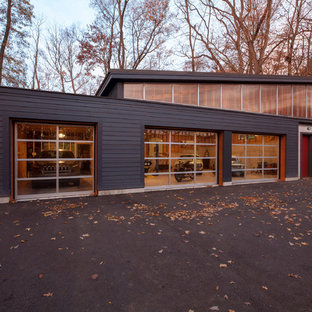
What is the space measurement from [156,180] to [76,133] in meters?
4.12

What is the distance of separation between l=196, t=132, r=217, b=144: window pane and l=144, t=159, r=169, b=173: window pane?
2.12 meters

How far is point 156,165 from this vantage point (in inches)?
366

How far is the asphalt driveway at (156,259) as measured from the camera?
2.24 m

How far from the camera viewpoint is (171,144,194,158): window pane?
9.57 m

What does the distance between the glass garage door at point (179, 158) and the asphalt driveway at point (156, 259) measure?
3.55m

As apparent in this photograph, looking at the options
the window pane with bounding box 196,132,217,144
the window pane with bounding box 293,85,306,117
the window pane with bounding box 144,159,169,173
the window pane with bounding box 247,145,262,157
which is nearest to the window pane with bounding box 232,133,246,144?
the window pane with bounding box 247,145,262,157

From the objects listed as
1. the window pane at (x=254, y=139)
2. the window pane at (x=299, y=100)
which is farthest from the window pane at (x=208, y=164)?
the window pane at (x=299, y=100)

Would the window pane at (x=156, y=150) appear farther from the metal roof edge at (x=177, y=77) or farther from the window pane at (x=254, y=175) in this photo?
the window pane at (x=254, y=175)

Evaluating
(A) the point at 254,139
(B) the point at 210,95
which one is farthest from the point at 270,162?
(B) the point at 210,95

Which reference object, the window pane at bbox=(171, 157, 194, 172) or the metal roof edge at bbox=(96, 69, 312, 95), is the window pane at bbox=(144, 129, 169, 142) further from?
the metal roof edge at bbox=(96, 69, 312, 95)

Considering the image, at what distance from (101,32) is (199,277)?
21422mm

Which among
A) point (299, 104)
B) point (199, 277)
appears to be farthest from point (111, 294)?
point (299, 104)

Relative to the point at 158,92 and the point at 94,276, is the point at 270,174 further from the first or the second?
the point at 94,276

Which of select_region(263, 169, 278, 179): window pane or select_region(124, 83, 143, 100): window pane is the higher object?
select_region(124, 83, 143, 100): window pane
